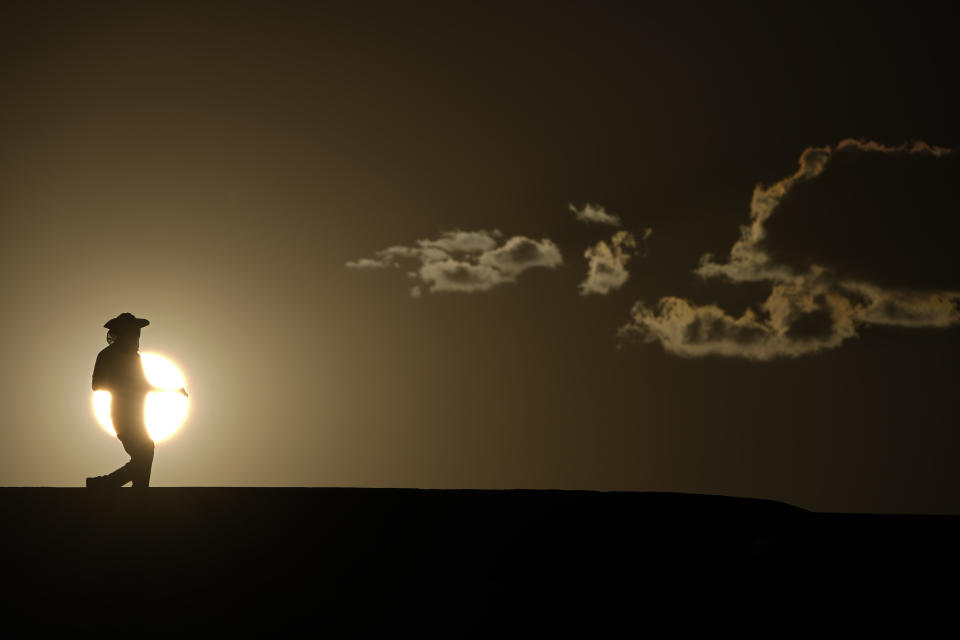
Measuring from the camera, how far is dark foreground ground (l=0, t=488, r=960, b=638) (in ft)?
23.9

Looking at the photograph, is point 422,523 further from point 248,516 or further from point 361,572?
point 248,516

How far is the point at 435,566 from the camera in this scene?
7.85m

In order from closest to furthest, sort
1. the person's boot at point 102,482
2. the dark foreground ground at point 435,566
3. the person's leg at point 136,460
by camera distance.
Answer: the dark foreground ground at point 435,566 → the person's boot at point 102,482 → the person's leg at point 136,460

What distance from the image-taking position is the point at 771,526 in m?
8.70

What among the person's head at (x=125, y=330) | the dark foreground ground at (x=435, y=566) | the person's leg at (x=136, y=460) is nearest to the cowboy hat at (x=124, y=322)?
the person's head at (x=125, y=330)

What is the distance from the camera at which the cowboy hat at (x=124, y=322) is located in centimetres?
986

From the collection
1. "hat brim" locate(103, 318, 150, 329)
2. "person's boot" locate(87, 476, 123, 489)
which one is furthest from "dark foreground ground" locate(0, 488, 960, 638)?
"hat brim" locate(103, 318, 150, 329)

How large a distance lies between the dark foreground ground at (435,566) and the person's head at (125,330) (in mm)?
1888

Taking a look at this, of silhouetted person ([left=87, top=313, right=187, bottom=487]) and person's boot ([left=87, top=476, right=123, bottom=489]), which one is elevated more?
silhouetted person ([left=87, top=313, right=187, bottom=487])

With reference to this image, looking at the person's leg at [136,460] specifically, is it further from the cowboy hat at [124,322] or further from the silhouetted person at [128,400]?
the cowboy hat at [124,322]

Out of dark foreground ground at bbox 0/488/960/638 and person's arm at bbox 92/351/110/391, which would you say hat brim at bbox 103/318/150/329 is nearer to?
person's arm at bbox 92/351/110/391

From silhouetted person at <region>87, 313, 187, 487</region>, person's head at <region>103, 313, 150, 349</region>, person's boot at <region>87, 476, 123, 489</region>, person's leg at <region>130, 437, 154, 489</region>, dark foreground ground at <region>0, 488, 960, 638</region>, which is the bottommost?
dark foreground ground at <region>0, 488, 960, 638</region>

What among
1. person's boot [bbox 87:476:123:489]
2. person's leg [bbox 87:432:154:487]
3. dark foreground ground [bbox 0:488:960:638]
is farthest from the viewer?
person's leg [bbox 87:432:154:487]

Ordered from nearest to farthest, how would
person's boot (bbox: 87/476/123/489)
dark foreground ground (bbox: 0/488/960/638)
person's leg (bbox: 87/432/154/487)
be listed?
1. dark foreground ground (bbox: 0/488/960/638)
2. person's boot (bbox: 87/476/123/489)
3. person's leg (bbox: 87/432/154/487)
